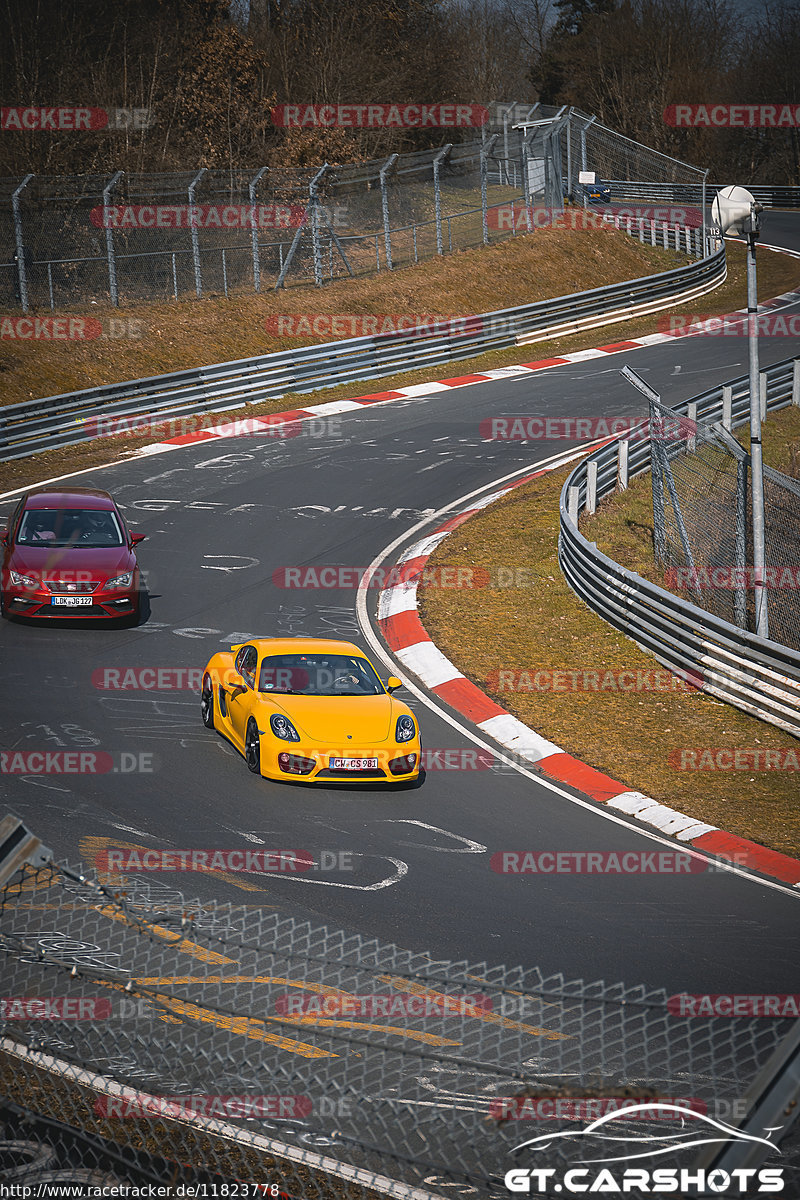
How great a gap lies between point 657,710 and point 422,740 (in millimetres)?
3144

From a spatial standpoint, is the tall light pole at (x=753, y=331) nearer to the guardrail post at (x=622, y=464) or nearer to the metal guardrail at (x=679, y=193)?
the guardrail post at (x=622, y=464)

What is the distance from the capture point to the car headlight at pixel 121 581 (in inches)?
627

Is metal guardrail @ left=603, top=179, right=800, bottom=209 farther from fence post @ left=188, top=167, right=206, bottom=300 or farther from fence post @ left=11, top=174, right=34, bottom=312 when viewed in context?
fence post @ left=11, top=174, right=34, bottom=312

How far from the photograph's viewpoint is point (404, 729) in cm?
1175

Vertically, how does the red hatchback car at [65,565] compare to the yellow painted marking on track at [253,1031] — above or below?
above

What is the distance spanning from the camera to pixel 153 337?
31.8m

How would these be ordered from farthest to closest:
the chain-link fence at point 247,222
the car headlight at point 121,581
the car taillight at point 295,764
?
Answer: the chain-link fence at point 247,222 < the car headlight at point 121,581 < the car taillight at point 295,764

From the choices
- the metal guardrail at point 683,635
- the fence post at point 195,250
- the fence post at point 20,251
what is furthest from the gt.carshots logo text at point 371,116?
the metal guardrail at point 683,635

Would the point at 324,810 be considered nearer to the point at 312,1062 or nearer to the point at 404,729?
the point at 404,729

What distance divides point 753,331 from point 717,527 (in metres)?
6.94

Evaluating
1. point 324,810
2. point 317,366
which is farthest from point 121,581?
point 317,366

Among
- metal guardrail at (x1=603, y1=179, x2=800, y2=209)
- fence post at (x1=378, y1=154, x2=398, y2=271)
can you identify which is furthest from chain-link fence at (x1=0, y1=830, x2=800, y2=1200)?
metal guardrail at (x1=603, y1=179, x2=800, y2=209)

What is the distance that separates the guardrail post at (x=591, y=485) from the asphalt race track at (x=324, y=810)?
3226mm

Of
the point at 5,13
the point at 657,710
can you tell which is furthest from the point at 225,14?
the point at 657,710
